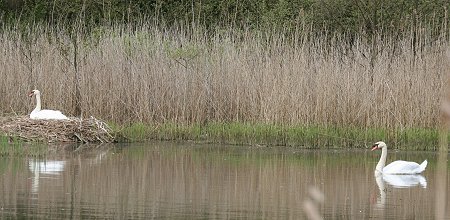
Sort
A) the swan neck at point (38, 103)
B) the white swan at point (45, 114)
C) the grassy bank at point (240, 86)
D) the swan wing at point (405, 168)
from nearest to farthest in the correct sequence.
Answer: the swan wing at point (405, 168)
the white swan at point (45, 114)
the grassy bank at point (240, 86)
the swan neck at point (38, 103)

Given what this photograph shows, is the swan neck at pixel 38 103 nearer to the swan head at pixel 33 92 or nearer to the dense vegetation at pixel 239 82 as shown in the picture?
the swan head at pixel 33 92

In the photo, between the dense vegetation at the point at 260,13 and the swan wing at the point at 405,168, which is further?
the dense vegetation at the point at 260,13

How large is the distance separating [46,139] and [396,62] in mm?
5751

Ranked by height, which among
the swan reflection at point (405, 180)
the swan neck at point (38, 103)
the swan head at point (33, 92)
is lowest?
the swan reflection at point (405, 180)

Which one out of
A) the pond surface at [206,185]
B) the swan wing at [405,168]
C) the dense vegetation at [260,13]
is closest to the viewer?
the pond surface at [206,185]

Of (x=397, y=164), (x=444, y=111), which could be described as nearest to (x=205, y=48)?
(x=397, y=164)

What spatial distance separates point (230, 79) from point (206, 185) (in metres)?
6.52

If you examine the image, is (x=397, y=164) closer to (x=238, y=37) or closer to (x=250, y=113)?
(x=250, y=113)

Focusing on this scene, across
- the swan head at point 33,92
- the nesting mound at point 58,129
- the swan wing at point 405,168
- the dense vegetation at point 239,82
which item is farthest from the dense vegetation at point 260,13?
the swan wing at point 405,168

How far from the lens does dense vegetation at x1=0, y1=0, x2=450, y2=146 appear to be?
1577cm

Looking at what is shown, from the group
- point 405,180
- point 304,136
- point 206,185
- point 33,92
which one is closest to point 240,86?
point 304,136

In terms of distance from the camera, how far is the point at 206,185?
10.5 metres

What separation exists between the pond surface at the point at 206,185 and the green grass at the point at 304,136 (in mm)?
560

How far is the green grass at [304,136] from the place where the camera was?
1555 centimetres
